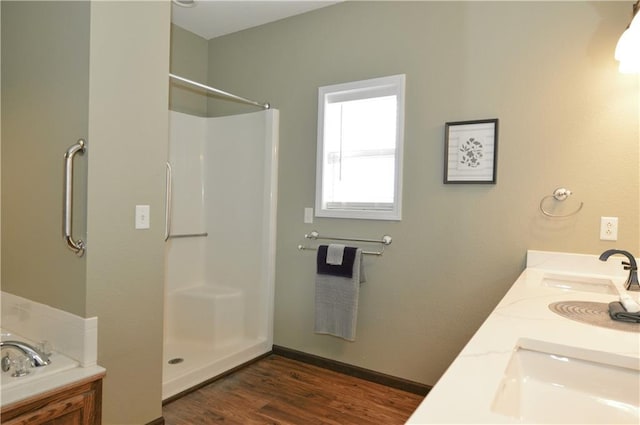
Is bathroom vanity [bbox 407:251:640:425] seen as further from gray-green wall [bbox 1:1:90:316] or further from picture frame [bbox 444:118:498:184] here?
gray-green wall [bbox 1:1:90:316]

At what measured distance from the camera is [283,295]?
2.94 m

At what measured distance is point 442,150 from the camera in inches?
89.7

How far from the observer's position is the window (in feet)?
8.09

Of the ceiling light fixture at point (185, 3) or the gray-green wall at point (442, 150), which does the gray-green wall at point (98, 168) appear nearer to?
the ceiling light fixture at point (185, 3)

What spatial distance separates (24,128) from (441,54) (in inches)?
90.3

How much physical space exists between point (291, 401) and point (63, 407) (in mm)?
1197

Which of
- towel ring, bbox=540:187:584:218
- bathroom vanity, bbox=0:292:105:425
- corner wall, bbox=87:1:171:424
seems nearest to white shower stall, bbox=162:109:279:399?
corner wall, bbox=87:1:171:424

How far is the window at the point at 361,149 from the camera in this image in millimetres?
2467

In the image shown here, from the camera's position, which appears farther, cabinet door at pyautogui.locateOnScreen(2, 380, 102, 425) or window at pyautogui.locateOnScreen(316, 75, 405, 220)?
window at pyautogui.locateOnScreen(316, 75, 405, 220)

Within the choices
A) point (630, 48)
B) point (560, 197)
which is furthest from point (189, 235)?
point (630, 48)

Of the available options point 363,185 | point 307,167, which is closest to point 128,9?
point 307,167

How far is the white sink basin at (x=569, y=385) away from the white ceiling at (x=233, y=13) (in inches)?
99.6

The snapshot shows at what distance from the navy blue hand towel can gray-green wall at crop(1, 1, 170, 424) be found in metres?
1.03

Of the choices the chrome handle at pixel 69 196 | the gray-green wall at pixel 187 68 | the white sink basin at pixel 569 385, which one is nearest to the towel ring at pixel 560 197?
the white sink basin at pixel 569 385
